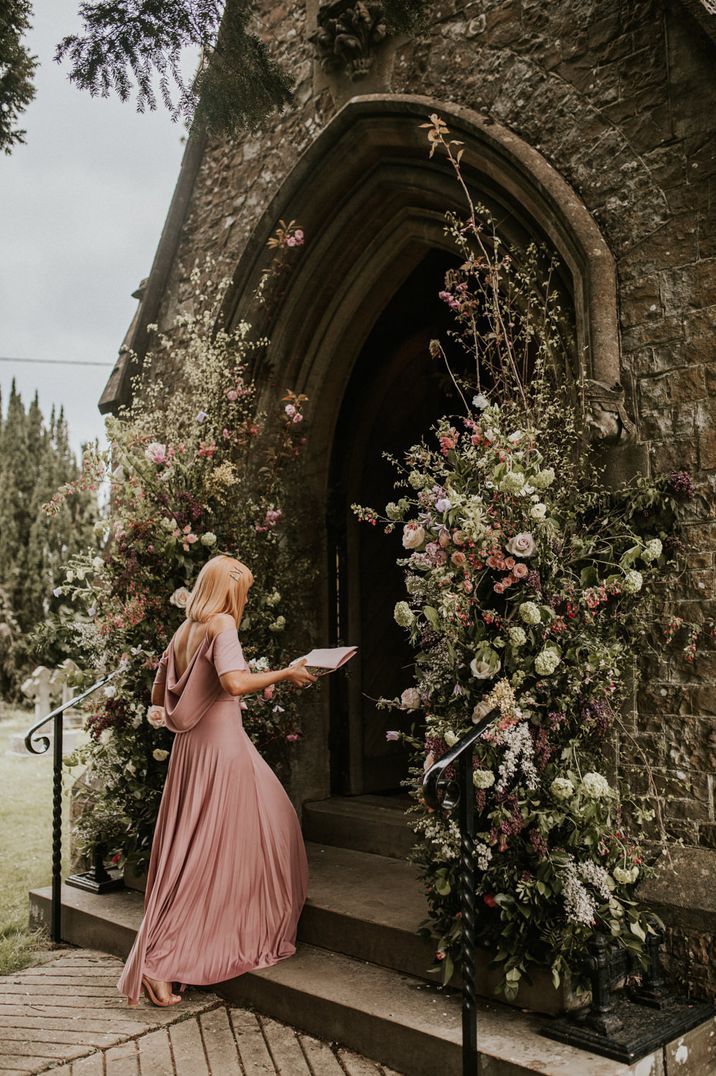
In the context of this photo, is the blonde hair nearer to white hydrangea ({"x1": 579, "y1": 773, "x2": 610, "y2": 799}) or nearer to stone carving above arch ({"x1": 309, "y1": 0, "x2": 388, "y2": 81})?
white hydrangea ({"x1": 579, "y1": 773, "x2": 610, "y2": 799})

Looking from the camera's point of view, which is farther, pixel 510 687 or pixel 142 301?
pixel 142 301

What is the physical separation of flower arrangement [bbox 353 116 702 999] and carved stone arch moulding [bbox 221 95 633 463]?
561mm

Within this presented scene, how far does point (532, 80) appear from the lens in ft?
14.8

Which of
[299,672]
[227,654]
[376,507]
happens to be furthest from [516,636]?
[376,507]

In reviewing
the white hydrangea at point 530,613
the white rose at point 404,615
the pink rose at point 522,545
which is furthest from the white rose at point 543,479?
the white rose at point 404,615

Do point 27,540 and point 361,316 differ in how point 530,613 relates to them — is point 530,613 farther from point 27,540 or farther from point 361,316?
point 27,540

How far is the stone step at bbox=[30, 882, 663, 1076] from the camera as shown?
120 inches

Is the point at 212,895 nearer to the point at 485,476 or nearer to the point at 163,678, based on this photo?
the point at 163,678

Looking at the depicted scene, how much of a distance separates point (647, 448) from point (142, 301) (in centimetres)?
422

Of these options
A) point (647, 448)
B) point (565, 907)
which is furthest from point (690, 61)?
point (565, 907)

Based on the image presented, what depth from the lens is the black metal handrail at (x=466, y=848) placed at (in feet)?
9.90

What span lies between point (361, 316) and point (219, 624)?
280 cm

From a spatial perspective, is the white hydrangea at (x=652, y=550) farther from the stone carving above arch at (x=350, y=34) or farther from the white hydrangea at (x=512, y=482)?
the stone carving above arch at (x=350, y=34)

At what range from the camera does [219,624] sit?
158 inches
